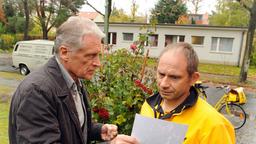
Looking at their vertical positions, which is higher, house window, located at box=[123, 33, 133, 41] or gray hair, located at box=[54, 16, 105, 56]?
gray hair, located at box=[54, 16, 105, 56]

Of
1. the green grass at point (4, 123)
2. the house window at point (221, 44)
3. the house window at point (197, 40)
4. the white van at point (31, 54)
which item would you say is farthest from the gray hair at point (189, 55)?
the house window at point (197, 40)

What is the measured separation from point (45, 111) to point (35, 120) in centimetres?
7

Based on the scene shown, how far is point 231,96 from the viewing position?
7887mm

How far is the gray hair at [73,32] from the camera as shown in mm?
1789

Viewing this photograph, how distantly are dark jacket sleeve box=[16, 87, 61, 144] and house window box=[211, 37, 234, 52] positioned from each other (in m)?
25.1

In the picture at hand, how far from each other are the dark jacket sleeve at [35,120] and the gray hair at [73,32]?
37 cm

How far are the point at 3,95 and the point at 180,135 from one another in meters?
9.37

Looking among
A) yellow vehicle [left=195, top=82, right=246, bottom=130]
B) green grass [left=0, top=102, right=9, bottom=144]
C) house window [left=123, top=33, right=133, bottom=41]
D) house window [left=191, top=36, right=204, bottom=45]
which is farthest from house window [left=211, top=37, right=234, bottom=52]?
green grass [left=0, top=102, right=9, bottom=144]

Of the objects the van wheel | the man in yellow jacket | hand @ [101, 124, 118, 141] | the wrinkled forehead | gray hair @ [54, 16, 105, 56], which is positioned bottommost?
the van wheel

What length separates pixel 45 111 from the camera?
1.57 metres

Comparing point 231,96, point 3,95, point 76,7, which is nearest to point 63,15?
point 76,7

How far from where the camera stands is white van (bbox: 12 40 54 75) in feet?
48.4

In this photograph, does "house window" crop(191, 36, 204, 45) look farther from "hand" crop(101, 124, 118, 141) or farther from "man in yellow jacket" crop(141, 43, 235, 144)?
"man in yellow jacket" crop(141, 43, 235, 144)

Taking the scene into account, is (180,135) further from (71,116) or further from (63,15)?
(63,15)
